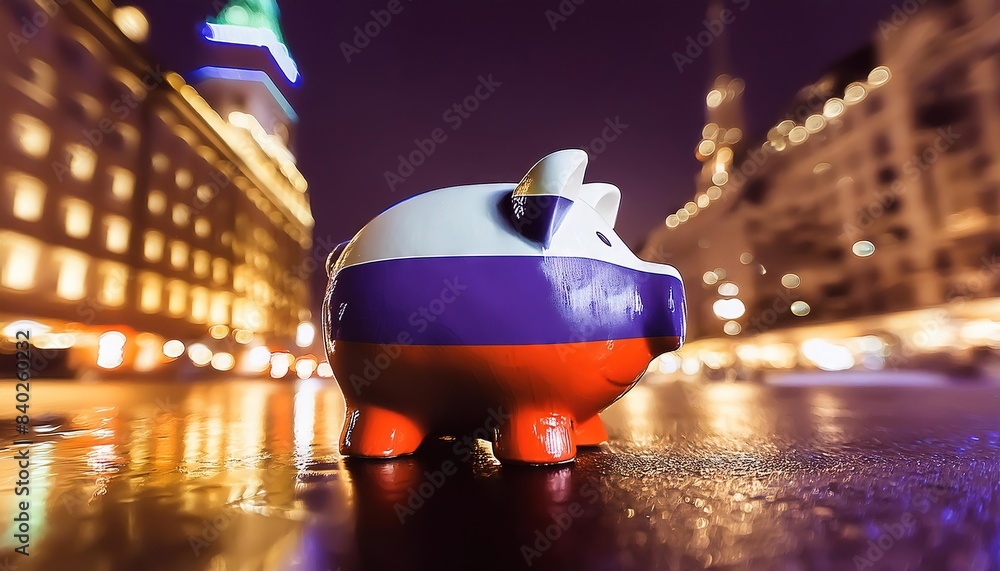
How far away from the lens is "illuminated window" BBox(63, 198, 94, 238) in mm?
11867

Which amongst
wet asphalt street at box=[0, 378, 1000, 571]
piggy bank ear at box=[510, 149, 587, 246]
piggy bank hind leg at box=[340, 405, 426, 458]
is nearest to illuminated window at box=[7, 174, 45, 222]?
wet asphalt street at box=[0, 378, 1000, 571]

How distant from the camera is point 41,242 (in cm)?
1096

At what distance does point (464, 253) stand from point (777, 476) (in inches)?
27.4

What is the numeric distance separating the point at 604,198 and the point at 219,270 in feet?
65.1

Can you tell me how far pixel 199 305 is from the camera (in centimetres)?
1730

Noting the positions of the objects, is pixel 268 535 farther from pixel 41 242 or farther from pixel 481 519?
pixel 41 242

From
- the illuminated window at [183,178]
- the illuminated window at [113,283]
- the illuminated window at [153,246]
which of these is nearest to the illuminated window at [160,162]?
the illuminated window at [183,178]

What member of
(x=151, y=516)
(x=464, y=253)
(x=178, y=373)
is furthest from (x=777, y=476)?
(x=178, y=373)

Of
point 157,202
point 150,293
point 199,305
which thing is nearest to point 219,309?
point 199,305

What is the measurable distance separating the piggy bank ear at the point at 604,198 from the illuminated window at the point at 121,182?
49.8 feet

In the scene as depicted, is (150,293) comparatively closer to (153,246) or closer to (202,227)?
(153,246)

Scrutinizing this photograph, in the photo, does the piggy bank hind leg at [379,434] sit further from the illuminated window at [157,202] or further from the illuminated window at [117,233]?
the illuminated window at [157,202]

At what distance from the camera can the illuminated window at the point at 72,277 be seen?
37.2ft

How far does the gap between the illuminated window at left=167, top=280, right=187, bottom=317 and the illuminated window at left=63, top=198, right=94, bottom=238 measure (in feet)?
11.5
